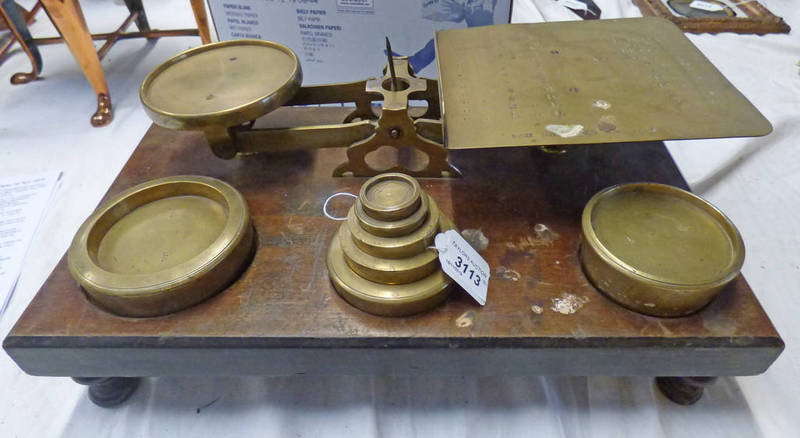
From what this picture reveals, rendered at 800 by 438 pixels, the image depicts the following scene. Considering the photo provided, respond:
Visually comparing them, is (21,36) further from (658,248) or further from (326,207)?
(658,248)

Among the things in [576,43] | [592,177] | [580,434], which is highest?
[576,43]

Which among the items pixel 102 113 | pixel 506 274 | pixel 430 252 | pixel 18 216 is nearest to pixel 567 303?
pixel 506 274

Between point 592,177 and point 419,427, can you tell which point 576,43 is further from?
point 419,427

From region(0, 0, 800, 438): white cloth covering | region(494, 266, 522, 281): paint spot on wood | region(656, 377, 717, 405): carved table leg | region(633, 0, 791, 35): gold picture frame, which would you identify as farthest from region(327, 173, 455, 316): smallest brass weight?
region(633, 0, 791, 35): gold picture frame

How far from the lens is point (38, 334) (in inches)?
34.4

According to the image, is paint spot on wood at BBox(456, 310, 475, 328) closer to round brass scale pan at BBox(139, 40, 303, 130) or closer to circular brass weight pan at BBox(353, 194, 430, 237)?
circular brass weight pan at BBox(353, 194, 430, 237)

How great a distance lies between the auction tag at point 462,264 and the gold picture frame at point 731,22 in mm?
1887

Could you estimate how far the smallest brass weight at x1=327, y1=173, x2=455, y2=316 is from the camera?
2.71 ft

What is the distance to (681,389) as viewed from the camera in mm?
1033

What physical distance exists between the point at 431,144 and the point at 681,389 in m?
0.72

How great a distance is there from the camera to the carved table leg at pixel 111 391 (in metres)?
1.05

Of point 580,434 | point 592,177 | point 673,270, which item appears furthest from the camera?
point 592,177

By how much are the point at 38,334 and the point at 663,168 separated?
130cm

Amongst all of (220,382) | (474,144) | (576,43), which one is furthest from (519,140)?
(220,382)
